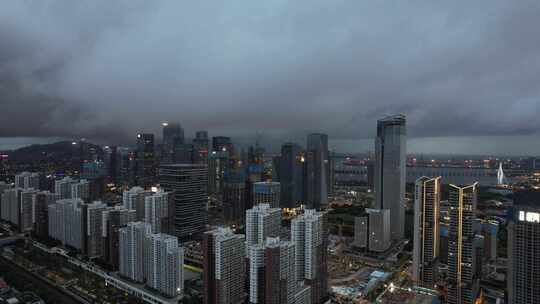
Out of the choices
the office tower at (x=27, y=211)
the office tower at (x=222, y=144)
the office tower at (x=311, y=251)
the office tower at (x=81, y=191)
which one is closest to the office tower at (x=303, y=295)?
the office tower at (x=311, y=251)

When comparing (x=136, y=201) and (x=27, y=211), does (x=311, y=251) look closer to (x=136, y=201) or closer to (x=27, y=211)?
(x=136, y=201)

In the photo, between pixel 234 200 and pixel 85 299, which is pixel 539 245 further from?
pixel 234 200

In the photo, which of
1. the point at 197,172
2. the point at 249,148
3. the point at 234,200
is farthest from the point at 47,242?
the point at 249,148

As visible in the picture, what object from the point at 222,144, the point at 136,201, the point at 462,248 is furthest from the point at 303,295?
the point at 222,144

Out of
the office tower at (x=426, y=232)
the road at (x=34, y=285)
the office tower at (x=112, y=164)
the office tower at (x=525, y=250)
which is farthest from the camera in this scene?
the office tower at (x=112, y=164)

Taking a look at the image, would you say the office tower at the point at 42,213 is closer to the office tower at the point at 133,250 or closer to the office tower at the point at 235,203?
the office tower at the point at 133,250

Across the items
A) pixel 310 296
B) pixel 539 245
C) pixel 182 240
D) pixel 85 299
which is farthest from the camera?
pixel 182 240

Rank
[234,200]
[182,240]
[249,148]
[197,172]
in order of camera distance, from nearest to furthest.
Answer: [182,240] < [197,172] < [234,200] < [249,148]
